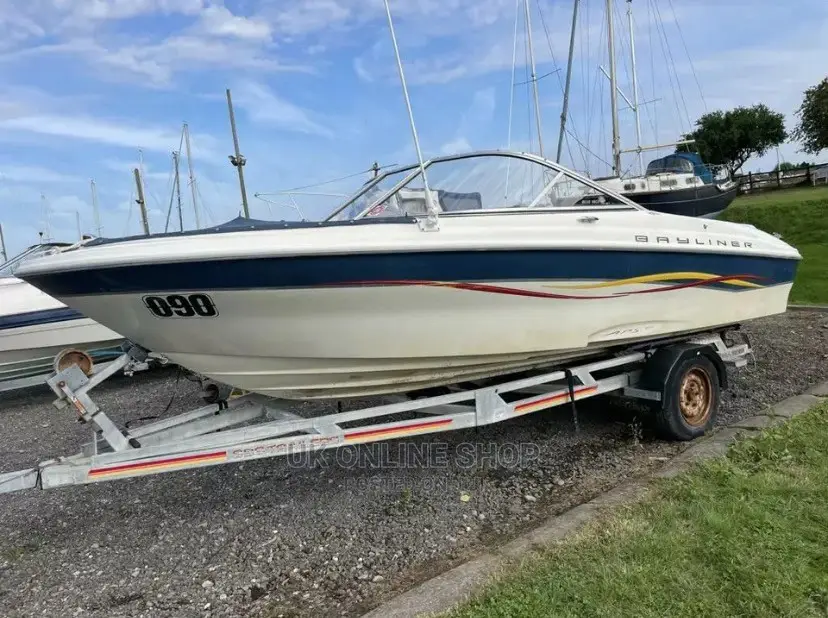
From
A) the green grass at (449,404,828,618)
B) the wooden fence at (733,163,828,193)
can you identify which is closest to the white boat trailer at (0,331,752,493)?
the green grass at (449,404,828,618)

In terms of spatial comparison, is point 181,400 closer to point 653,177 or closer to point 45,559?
point 45,559

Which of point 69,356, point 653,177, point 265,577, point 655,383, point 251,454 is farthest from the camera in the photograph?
point 653,177

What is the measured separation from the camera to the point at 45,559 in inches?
127

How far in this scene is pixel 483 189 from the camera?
154 inches

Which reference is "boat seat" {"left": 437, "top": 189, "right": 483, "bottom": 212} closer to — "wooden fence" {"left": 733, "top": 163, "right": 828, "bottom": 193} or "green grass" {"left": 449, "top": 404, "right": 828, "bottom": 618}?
"green grass" {"left": 449, "top": 404, "right": 828, "bottom": 618}

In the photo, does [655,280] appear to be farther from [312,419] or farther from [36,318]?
[36,318]

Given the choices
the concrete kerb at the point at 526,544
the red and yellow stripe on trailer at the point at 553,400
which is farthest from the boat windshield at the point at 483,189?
the concrete kerb at the point at 526,544

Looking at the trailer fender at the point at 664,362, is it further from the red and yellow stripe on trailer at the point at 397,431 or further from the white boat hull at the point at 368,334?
the red and yellow stripe on trailer at the point at 397,431

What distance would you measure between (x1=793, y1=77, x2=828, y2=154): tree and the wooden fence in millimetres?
6320

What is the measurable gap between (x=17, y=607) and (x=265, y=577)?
1085 mm

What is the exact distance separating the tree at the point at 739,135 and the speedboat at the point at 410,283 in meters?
45.9

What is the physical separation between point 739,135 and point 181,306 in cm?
5052

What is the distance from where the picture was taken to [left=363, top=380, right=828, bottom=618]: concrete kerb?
2.43m

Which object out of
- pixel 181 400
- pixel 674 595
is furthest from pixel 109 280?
pixel 181 400
